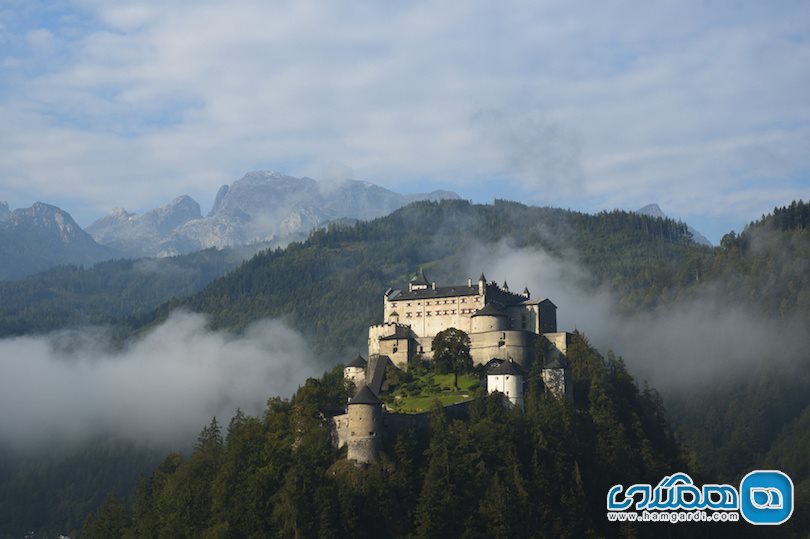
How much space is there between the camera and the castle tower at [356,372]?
130 metres

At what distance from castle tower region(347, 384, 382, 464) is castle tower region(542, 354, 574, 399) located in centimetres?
2186

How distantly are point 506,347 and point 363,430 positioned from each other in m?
25.3

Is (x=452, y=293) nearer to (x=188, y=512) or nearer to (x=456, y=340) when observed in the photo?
(x=456, y=340)

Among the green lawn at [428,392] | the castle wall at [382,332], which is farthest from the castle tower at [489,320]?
the castle wall at [382,332]

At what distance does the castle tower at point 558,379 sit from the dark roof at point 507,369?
3.41m

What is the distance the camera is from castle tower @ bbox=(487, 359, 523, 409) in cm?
11625

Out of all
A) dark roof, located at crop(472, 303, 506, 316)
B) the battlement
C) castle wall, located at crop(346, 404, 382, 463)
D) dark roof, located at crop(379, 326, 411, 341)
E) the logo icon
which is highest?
dark roof, located at crop(472, 303, 506, 316)

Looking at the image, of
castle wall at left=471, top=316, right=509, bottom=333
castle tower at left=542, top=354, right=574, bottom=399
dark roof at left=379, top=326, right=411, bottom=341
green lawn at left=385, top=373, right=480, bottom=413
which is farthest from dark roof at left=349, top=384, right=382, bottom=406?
dark roof at left=379, top=326, right=411, bottom=341

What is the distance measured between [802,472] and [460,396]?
284 feet

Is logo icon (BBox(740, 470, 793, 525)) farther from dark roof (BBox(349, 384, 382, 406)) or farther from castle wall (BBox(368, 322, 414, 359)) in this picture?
castle wall (BBox(368, 322, 414, 359))

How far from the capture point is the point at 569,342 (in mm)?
128750


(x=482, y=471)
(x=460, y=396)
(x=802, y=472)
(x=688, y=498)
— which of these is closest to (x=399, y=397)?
(x=460, y=396)

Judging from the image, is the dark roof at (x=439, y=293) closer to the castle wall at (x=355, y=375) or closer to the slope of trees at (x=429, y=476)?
the castle wall at (x=355, y=375)

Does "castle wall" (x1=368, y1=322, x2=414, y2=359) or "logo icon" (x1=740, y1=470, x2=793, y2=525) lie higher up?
"castle wall" (x1=368, y1=322, x2=414, y2=359)
